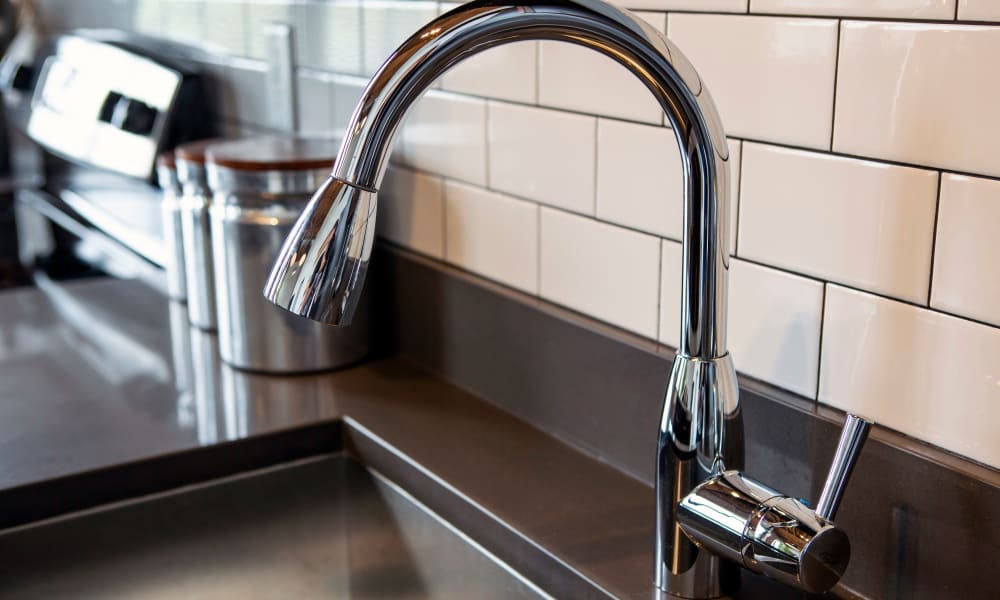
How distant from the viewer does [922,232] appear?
670mm

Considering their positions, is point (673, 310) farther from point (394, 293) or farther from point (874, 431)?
point (394, 293)

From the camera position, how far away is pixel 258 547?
3.26ft

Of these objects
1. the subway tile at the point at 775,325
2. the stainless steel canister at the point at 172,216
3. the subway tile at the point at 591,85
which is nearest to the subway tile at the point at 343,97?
the stainless steel canister at the point at 172,216

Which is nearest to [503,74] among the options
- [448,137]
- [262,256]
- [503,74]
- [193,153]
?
[503,74]

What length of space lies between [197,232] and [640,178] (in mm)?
599

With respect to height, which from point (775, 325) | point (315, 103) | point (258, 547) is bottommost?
point (258, 547)

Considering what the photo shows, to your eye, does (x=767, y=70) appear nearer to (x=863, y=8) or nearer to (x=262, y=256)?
(x=863, y=8)

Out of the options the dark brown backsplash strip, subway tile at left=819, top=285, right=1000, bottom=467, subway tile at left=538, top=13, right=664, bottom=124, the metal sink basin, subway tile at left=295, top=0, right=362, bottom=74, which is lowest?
the metal sink basin

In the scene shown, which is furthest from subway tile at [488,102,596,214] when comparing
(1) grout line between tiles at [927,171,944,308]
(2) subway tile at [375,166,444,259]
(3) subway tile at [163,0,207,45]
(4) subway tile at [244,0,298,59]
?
(3) subway tile at [163,0,207,45]

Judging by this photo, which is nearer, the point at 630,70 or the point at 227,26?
the point at 630,70

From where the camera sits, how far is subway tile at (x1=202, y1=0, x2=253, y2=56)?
58.9 inches

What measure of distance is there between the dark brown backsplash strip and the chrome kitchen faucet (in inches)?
2.6

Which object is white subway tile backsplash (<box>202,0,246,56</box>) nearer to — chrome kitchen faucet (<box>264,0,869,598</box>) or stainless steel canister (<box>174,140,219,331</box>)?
stainless steel canister (<box>174,140,219,331</box>)

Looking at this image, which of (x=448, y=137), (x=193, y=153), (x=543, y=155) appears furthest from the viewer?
(x=193, y=153)
